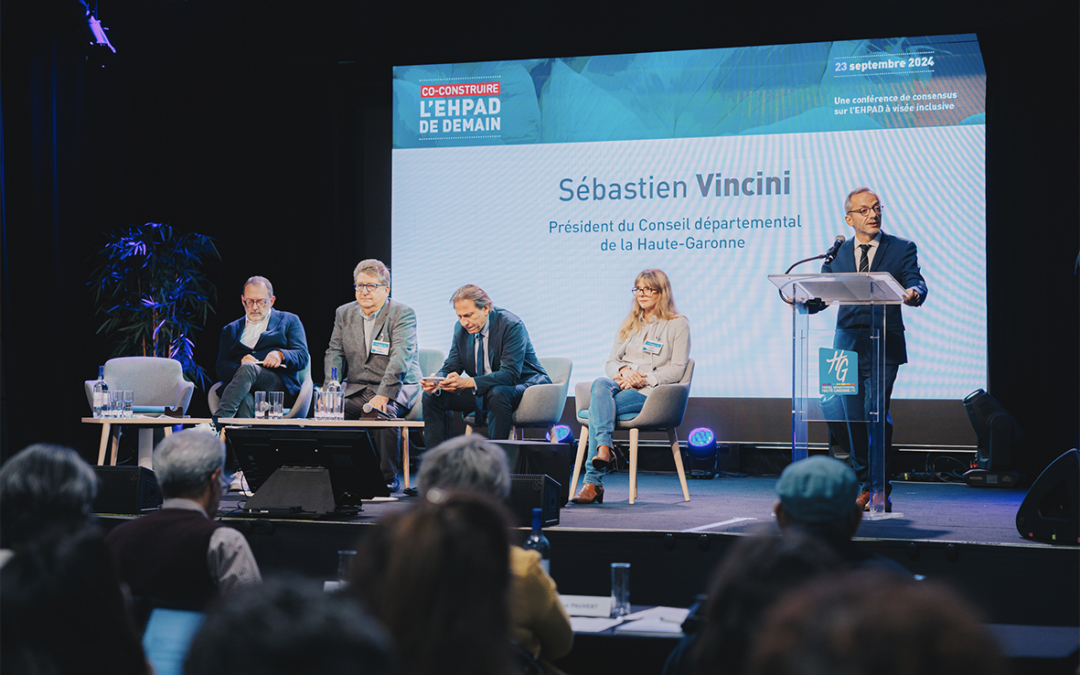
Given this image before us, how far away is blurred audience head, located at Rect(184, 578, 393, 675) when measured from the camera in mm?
667

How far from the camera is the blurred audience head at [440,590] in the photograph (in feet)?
3.36

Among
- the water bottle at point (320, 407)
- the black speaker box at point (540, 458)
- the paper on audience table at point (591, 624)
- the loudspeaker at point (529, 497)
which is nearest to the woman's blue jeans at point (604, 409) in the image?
the black speaker box at point (540, 458)

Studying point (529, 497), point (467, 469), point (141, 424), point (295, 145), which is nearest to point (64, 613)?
point (467, 469)

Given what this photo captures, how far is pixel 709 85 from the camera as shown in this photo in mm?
6648

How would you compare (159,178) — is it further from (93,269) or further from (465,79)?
(465,79)

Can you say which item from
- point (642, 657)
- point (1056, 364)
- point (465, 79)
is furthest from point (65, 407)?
point (1056, 364)

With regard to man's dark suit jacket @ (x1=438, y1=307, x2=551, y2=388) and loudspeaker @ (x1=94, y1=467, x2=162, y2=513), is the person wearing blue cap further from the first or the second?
man's dark suit jacket @ (x1=438, y1=307, x2=551, y2=388)

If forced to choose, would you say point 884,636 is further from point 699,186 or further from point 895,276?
point 699,186

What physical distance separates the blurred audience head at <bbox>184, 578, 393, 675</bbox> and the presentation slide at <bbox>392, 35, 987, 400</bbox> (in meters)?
6.05

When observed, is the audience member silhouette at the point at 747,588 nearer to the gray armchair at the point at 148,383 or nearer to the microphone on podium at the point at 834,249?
the microphone on podium at the point at 834,249

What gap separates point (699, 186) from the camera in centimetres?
665

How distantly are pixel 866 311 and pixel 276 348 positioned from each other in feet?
11.3

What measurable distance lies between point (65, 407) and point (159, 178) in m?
1.95

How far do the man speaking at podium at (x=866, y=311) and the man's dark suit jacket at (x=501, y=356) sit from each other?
1.66 metres
